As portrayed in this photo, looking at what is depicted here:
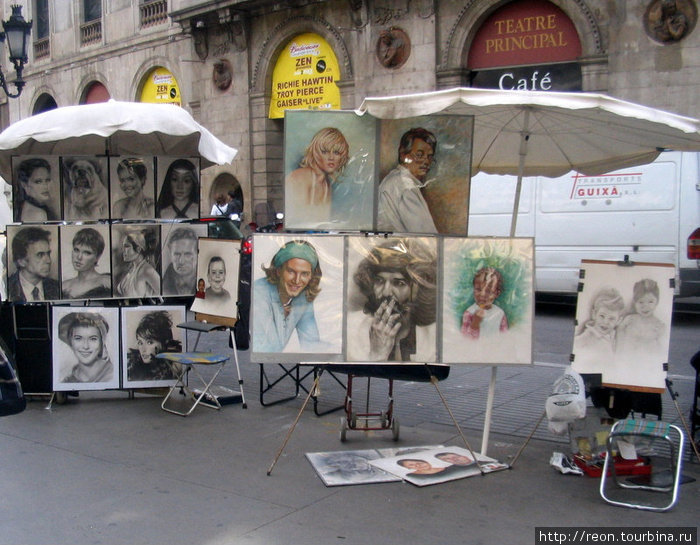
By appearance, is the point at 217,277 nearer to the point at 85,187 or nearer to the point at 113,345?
the point at 113,345

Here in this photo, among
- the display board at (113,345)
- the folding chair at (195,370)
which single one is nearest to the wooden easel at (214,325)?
the display board at (113,345)

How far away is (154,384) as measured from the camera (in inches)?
282

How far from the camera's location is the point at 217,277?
719cm

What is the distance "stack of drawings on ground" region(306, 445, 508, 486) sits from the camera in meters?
4.95

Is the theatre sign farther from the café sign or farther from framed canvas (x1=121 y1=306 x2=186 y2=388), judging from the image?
framed canvas (x1=121 y1=306 x2=186 y2=388)

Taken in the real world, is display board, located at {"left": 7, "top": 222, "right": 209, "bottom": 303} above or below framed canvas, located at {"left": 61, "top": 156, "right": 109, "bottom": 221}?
below

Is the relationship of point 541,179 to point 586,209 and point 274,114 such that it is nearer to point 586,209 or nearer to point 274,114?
point 586,209

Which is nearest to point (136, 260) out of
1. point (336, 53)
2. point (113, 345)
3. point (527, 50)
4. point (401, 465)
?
point (113, 345)

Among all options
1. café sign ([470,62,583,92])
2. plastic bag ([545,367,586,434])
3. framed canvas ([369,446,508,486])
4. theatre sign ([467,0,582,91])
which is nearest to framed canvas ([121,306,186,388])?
framed canvas ([369,446,508,486])

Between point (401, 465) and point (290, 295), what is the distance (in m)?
1.38

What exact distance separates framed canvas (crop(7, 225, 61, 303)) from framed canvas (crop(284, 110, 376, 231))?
116 inches

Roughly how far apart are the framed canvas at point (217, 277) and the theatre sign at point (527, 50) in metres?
10.7

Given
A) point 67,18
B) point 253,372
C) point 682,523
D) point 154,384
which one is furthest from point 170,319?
point 67,18

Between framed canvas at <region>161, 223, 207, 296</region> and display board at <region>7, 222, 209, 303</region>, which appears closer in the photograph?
display board at <region>7, 222, 209, 303</region>
